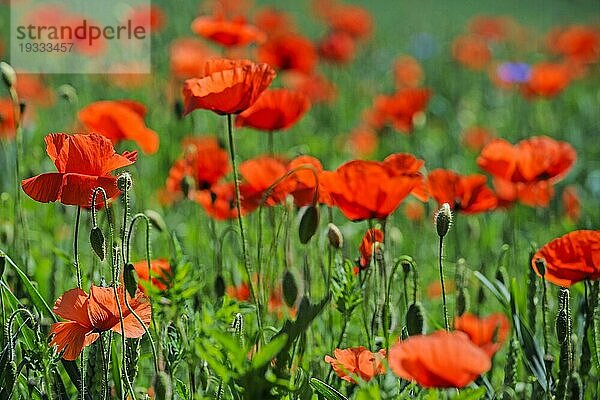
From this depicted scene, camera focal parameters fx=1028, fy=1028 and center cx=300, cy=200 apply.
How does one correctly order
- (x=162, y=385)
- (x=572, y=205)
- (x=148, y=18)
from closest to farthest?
(x=162, y=385)
(x=572, y=205)
(x=148, y=18)

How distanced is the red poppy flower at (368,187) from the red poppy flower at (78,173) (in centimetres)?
35

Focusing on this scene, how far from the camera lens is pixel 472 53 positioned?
19.0 feet

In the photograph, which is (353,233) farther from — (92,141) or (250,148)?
(92,141)

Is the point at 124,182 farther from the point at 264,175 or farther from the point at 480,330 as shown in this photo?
the point at 480,330

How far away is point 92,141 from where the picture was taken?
1561 mm

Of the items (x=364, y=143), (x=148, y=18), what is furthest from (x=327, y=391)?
(x=148, y=18)

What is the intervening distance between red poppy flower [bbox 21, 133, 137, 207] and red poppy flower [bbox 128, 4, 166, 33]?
3.05m

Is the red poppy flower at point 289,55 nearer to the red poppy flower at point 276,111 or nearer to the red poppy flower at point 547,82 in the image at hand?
the red poppy flower at point 547,82

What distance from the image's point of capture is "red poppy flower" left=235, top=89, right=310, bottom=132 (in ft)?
7.56

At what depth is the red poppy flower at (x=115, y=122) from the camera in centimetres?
231

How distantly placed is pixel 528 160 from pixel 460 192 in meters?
0.16

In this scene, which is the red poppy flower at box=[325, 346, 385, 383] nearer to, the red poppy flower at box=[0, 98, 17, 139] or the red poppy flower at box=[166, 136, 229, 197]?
the red poppy flower at box=[166, 136, 229, 197]

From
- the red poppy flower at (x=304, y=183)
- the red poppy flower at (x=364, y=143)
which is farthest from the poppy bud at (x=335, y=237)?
the red poppy flower at (x=364, y=143)

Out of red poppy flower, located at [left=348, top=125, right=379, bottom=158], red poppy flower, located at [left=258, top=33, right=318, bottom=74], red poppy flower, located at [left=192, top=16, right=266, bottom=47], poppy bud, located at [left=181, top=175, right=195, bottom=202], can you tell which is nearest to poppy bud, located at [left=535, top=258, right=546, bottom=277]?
poppy bud, located at [left=181, top=175, right=195, bottom=202]
